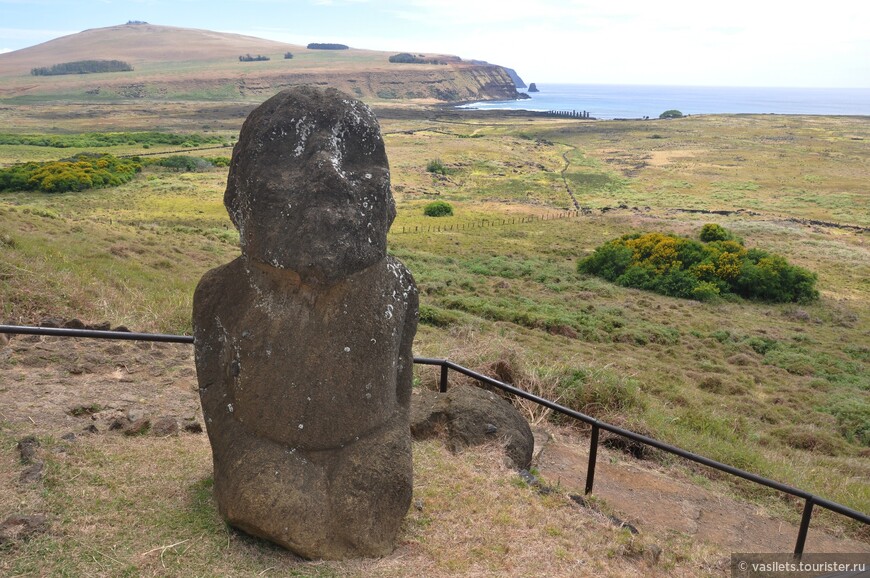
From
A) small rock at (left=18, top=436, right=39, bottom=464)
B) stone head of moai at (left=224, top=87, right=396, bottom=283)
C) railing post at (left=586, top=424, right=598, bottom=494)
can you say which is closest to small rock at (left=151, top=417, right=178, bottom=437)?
small rock at (left=18, top=436, right=39, bottom=464)

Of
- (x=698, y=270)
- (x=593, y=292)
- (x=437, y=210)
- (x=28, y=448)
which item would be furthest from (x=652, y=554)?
(x=437, y=210)

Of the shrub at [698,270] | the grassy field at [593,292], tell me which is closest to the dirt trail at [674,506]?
the grassy field at [593,292]

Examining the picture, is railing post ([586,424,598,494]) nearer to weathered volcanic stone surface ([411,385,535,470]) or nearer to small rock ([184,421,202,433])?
weathered volcanic stone surface ([411,385,535,470])

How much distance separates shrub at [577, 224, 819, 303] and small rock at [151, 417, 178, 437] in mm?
23836

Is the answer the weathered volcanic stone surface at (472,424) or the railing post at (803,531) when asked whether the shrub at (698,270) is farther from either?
the railing post at (803,531)

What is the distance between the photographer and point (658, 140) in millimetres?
96375

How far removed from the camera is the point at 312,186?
4.30 m

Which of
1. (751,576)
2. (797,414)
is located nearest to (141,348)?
(751,576)

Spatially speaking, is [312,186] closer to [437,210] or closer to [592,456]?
[592,456]

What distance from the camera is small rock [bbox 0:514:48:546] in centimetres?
412

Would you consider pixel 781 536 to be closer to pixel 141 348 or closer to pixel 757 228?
pixel 141 348

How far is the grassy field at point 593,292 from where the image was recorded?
10.6 m

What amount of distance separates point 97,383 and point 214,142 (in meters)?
73.3

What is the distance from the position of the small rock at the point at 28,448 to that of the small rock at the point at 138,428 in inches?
31.7
